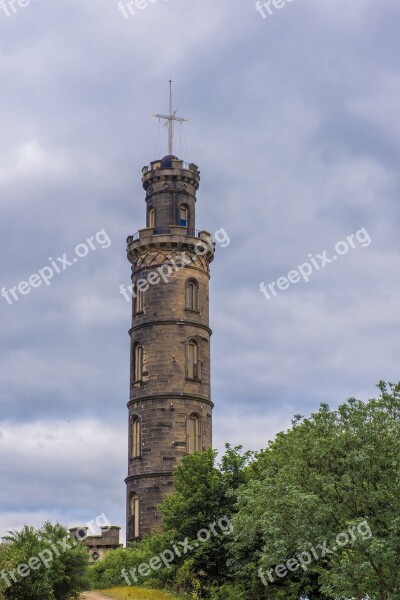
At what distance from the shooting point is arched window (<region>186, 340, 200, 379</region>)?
5979cm

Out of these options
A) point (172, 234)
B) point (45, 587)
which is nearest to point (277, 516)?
point (45, 587)

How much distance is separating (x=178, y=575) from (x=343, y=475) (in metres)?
13.6

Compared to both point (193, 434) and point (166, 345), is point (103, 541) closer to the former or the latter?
point (193, 434)

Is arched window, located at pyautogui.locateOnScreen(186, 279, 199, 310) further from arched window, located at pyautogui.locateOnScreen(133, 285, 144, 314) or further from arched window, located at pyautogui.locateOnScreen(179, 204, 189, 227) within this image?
arched window, located at pyautogui.locateOnScreen(179, 204, 189, 227)

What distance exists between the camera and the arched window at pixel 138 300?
60881 millimetres

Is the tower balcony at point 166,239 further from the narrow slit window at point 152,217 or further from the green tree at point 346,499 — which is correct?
the green tree at point 346,499

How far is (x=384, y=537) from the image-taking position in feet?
104

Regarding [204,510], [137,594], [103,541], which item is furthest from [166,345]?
[137,594]

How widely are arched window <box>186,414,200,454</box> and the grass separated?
14.6m

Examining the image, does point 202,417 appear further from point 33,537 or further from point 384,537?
point 384,537

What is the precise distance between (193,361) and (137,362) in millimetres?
3364

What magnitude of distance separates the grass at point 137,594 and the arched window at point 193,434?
1460 centimetres

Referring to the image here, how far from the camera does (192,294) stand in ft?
201

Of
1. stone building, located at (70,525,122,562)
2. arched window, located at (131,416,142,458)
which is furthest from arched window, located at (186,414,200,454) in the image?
stone building, located at (70,525,122,562)
